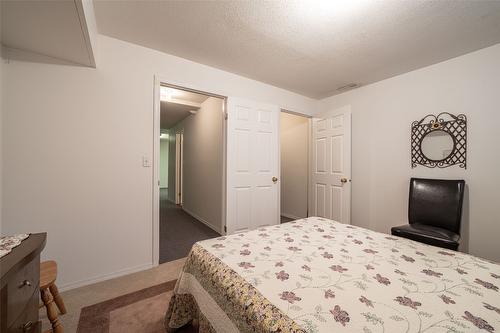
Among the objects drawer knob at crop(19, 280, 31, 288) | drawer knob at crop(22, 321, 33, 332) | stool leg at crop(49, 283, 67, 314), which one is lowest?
stool leg at crop(49, 283, 67, 314)

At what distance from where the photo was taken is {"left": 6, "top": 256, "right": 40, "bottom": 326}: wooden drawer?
0.66 metres

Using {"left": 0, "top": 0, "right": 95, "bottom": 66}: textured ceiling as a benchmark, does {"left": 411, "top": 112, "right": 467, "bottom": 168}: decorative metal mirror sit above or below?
below

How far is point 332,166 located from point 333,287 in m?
2.68

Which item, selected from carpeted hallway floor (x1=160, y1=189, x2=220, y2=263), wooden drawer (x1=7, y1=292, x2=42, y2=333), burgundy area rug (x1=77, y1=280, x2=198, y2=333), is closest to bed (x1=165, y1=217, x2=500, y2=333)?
burgundy area rug (x1=77, y1=280, x2=198, y2=333)

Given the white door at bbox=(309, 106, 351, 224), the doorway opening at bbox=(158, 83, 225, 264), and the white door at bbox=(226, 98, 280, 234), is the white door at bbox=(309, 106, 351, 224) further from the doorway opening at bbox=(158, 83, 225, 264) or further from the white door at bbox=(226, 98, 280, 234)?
the doorway opening at bbox=(158, 83, 225, 264)

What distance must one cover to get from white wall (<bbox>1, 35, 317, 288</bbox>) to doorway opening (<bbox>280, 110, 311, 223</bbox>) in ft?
8.71

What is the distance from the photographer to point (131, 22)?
1.77m

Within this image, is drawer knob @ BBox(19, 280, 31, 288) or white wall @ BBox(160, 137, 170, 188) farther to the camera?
white wall @ BBox(160, 137, 170, 188)

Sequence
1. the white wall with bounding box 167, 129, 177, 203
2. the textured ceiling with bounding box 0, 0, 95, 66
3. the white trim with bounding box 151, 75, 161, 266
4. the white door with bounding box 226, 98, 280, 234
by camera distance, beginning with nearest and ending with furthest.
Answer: the textured ceiling with bounding box 0, 0, 95, 66, the white trim with bounding box 151, 75, 161, 266, the white door with bounding box 226, 98, 280, 234, the white wall with bounding box 167, 129, 177, 203

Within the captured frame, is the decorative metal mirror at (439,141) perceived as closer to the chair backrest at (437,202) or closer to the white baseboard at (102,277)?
the chair backrest at (437,202)

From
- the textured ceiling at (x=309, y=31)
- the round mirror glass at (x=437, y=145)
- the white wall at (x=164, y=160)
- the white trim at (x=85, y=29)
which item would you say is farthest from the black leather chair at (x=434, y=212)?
the white wall at (x=164, y=160)

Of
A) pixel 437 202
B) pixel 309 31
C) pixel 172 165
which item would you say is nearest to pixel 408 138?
pixel 437 202

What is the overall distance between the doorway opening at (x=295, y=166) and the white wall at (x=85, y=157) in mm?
2656

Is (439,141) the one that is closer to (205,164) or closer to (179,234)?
(205,164)
